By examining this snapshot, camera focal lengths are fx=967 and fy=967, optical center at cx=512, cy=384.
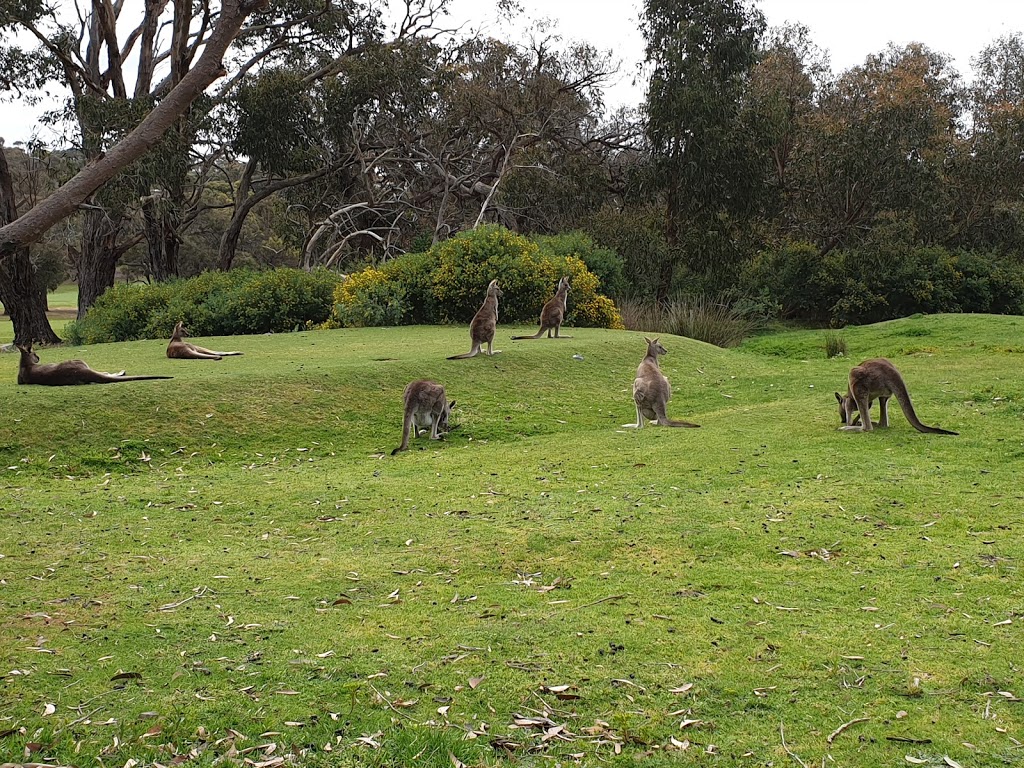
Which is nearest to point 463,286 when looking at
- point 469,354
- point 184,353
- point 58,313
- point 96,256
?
point 469,354

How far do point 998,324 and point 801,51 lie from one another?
827 inches

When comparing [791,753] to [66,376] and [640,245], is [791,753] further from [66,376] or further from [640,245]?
[640,245]

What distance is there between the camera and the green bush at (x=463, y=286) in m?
20.5

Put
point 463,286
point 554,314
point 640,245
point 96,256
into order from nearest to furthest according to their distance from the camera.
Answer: point 554,314, point 463,286, point 640,245, point 96,256

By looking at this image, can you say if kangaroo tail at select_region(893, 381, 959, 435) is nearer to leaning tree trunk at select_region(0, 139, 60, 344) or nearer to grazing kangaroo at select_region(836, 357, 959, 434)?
grazing kangaroo at select_region(836, 357, 959, 434)

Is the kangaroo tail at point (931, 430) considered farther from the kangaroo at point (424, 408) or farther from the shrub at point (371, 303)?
the shrub at point (371, 303)

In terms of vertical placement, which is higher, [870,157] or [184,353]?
[870,157]

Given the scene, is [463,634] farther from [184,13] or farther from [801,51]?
[801,51]

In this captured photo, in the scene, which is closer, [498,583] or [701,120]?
[498,583]

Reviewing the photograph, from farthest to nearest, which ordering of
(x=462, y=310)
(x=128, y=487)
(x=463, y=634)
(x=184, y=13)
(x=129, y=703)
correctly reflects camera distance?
(x=462, y=310) < (x=128, y=487) < (x=184, y=13) < (x=463, y=634) < (x=129, y=703)

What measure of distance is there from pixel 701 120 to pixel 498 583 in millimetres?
23240

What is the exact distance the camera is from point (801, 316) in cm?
3042

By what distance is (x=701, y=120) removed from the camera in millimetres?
26938

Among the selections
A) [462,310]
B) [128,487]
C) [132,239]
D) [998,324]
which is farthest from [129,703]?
[132,239]
